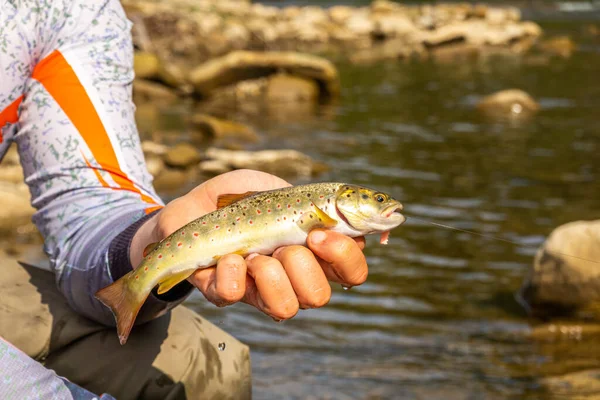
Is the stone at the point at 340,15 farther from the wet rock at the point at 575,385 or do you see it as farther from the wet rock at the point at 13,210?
the wet rock at the point at 575,385

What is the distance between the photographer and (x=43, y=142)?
3719 millimetres

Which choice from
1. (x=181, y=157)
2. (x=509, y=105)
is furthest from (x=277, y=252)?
(x=509, y=105)

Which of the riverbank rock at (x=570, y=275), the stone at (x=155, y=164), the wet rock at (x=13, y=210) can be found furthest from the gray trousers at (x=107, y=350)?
the stone at (x=155, y=164)

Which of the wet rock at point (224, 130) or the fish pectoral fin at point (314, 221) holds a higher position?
the fish pectoral fin at point (314, 221)

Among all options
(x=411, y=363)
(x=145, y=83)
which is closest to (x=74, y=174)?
(x=411, y=363)

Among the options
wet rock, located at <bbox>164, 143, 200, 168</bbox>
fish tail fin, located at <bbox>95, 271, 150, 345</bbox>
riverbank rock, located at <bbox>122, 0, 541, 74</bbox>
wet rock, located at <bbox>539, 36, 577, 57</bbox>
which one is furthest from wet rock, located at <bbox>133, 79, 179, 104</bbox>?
wet rock, located at <bbox>539, 36, 577, 57</bbox>

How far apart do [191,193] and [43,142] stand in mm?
1005

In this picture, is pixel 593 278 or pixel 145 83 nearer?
pixel 593 278

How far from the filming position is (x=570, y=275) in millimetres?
7887

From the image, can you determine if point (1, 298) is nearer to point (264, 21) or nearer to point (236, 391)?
point (236, 391)

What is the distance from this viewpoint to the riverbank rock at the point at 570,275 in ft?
25.5

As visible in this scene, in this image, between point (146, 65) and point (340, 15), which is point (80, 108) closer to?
point (146, 65)

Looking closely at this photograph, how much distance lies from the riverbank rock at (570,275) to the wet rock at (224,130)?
9343mm

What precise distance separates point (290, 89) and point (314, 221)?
798 inches
